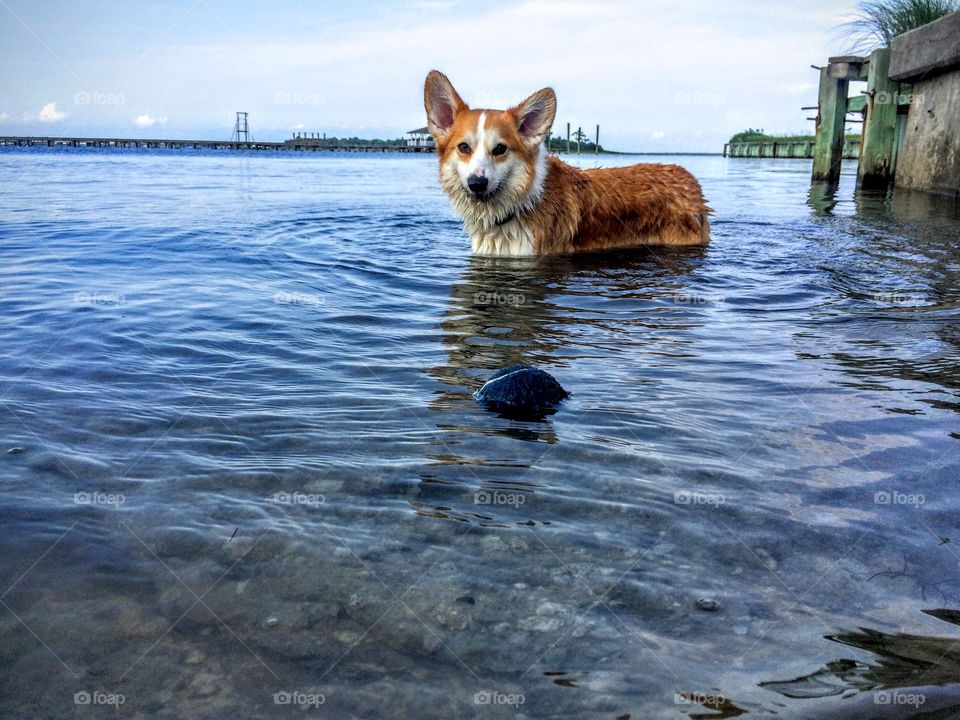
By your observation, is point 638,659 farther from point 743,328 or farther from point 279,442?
point 743,328

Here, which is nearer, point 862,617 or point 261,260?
point 862,617

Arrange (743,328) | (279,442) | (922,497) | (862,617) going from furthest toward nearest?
1. (743,328)
2. (279,442)
3. (922,497)
4. (862,617)

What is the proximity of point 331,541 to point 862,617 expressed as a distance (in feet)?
5.87

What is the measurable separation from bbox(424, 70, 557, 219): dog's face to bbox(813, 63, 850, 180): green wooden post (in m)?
15.7

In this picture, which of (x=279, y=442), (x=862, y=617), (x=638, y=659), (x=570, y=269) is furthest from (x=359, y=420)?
(x=570, y=269)

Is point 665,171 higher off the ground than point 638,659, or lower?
higher

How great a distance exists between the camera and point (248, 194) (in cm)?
2042

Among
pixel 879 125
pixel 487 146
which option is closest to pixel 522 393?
pixel 487 146

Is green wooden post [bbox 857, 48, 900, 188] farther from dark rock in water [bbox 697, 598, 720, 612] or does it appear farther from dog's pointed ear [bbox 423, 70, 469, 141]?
dark rock in water [bbox 697, 598, 720, 612]

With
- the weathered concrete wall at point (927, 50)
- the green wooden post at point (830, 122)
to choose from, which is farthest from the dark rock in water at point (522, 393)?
the green wooden post at point (830, 122)

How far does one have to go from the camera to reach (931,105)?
1587 centimetres

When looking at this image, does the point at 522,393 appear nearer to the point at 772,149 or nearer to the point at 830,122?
the point at 830,122

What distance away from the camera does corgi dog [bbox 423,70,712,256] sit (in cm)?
855

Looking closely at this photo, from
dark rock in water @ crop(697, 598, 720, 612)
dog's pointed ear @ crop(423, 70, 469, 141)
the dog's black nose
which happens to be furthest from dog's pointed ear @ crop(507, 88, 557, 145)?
dark rock in water @ crop(697, 598, 720, 612)
